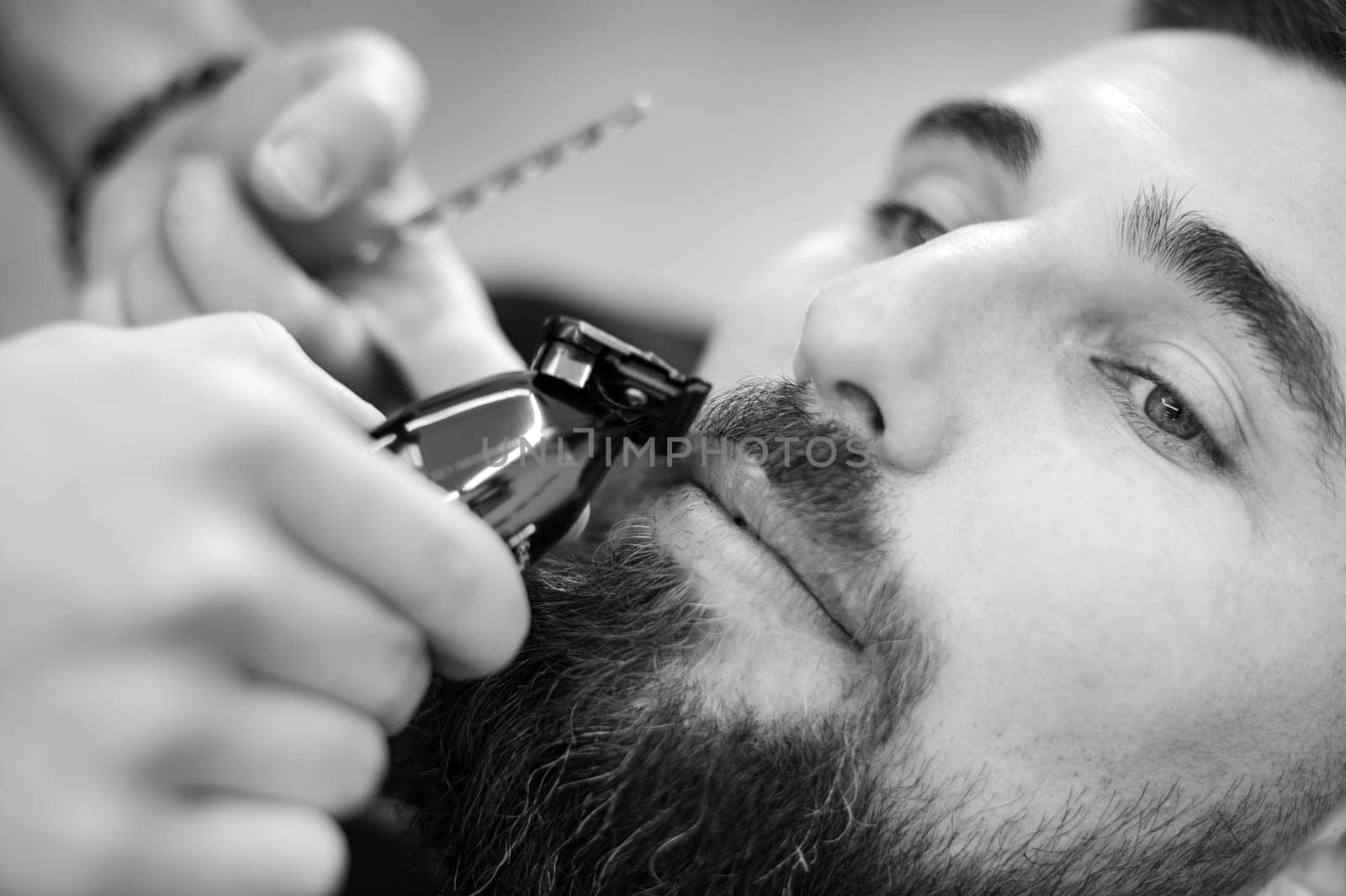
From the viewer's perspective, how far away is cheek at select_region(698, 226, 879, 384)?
95 centimetres

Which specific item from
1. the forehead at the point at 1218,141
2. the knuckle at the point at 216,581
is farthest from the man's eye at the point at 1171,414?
the knuckle at the point at 216,581

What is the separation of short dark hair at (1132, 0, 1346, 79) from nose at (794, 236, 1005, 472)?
15.0 inches

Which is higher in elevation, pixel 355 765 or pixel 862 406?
pixel 862 406

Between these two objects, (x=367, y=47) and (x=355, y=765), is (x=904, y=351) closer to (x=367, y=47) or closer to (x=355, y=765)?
(x=355, y=765)

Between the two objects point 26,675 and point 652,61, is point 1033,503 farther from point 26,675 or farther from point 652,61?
point 652,61

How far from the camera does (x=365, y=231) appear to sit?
122 cm

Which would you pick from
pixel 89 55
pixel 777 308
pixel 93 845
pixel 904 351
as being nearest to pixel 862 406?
pixel 904 351

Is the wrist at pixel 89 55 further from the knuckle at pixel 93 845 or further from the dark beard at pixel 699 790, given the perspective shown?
the knuckle at pixel 93 845

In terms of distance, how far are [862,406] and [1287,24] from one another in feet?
1.77

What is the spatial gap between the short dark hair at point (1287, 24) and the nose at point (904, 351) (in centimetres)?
38

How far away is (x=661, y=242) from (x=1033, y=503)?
162 cm

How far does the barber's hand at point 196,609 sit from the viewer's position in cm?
46

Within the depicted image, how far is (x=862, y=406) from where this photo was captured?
75 cm

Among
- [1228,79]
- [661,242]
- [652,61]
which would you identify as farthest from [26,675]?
[652,61]
